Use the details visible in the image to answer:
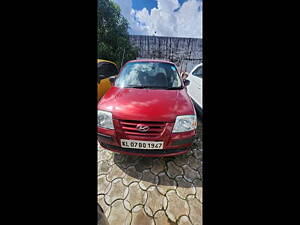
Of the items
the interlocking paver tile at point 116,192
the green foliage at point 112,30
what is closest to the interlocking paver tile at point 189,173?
the interlocking paver tile at point 116,192

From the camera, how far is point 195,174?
1.64m

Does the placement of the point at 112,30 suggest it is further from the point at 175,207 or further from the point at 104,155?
the point at 175,207

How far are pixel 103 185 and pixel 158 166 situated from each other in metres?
0.73

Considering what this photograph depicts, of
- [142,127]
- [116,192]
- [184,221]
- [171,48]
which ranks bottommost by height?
[184,221]

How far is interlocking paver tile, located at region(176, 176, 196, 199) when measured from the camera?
1.38 m

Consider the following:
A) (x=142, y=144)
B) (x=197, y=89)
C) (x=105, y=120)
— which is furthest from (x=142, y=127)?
(x=197, y=89)

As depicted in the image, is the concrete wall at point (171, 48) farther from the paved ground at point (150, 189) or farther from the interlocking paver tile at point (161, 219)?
the interlocking paver tile at point (161, 219)

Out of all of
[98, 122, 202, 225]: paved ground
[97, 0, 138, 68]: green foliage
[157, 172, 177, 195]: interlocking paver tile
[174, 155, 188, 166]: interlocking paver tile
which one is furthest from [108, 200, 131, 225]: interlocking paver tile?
[97, 0, 138, 68]: green foliage

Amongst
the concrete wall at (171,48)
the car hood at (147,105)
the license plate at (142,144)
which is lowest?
the license plate at (142,144)

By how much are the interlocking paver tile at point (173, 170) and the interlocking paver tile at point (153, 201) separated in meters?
0.29

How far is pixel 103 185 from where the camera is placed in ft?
4.82

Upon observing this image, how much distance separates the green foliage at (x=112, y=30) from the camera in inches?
272
